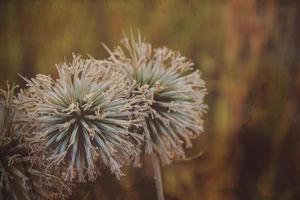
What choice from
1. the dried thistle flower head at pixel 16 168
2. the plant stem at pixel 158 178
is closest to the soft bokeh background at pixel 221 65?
the plant stem at pixel 158 178

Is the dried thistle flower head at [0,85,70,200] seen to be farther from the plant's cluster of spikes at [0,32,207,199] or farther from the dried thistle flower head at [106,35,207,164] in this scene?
the dried thistle flower head at [106,35,207,164]

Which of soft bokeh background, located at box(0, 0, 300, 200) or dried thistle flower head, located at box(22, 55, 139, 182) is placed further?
soft bokeh background, located at box(0, 0, 300, 200)

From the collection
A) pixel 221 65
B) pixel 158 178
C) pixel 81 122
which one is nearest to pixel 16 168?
pixel 81 122

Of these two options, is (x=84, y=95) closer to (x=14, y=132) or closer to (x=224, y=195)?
(x=14, y=132)

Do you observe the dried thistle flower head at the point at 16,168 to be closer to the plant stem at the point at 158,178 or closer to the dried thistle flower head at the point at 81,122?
the dried thistle flower head at the point at 81,122

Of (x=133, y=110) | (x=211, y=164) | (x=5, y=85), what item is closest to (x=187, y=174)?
(x=211, y=164)

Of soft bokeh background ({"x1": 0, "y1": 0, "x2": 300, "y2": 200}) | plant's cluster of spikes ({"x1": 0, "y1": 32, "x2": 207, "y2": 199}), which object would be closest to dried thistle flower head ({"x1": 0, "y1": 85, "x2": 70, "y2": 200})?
plant's cluster of spikes ({"x1": 0, "y1": 32, "x2": 207, "y2": 199})
